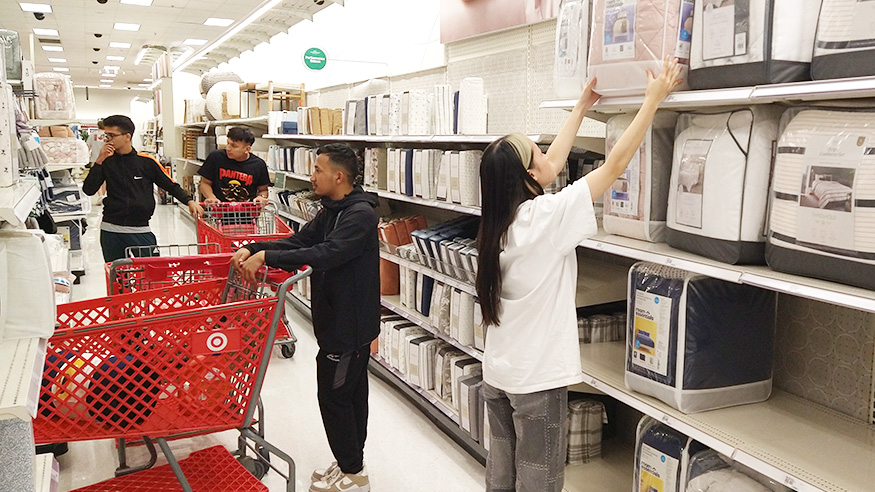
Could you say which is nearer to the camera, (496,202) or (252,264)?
(496,202)

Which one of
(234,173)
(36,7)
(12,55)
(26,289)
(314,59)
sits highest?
(36,7)

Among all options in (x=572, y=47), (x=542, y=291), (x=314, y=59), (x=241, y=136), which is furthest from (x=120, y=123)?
(x=542, y=291)

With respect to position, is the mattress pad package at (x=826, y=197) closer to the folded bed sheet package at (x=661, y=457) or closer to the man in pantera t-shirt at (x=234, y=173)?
the folded bed sheet package at (x=661, y=457)

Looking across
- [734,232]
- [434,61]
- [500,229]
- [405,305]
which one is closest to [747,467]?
[734,232]

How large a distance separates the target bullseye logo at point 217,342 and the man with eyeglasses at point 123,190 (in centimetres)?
269

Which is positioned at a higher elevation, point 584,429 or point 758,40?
point 758,40

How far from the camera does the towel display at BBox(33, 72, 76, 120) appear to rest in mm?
5680

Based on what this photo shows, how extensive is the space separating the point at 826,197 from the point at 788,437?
0.77 meters

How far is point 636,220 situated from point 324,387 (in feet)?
5.04

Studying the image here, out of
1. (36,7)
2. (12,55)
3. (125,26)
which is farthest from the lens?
(125,26)

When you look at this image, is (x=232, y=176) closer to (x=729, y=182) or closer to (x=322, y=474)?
(x=322, y=474)

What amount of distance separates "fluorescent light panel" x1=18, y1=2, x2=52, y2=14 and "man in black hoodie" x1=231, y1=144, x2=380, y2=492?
1119 centimetres

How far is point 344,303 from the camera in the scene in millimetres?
2871

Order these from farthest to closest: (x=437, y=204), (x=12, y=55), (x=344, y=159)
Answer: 1. (x=12, y=55)
2. (x=437, y=204)
3. (x=344, y=159)
